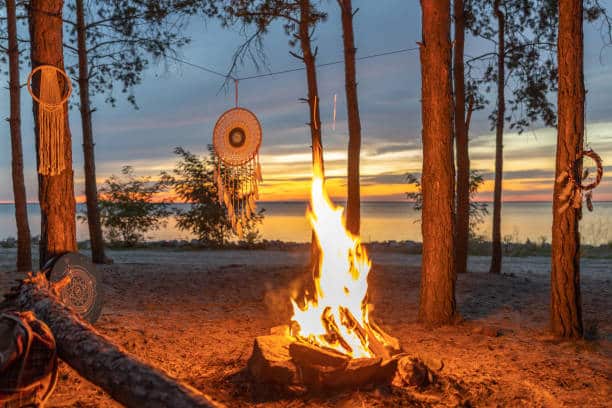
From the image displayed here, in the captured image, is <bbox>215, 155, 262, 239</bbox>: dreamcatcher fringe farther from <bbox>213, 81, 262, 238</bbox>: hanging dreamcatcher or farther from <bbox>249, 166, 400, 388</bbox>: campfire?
<bbox>249, 166, 400, 388</bbox>: campfire

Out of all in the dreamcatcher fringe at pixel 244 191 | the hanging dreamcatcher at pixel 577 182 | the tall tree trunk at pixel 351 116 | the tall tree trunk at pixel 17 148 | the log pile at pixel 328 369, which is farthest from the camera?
the tall tree trunk at pixel 17 148

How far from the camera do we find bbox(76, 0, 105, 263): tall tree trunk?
11406 millimetres

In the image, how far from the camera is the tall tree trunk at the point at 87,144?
11406 millimetres

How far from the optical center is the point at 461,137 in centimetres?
965

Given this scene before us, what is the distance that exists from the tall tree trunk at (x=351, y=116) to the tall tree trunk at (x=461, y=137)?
178 cm

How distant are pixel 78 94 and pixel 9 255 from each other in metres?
5.79

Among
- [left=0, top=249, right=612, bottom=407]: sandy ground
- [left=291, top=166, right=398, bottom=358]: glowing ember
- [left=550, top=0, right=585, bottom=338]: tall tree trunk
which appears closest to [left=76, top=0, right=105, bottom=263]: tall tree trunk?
[left=0, top=249, right=612, bottom=407]: sandy ground

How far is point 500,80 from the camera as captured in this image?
1005 centimetres

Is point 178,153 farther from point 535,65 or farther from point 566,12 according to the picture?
point 566,12

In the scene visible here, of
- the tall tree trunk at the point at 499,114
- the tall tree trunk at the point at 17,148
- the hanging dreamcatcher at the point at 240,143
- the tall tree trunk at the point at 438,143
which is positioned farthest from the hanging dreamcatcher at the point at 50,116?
the tall tree trunk at the point at 499,114

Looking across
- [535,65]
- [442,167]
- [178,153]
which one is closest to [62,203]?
[442,167]

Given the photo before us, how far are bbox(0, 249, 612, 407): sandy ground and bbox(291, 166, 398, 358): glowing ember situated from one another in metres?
0.57

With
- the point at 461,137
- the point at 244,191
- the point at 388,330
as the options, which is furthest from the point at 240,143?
the point at 461,137

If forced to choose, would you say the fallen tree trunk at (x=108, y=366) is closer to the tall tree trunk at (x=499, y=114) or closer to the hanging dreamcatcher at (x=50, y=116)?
the hanging dreamcatcher at (x=50, y=116)
